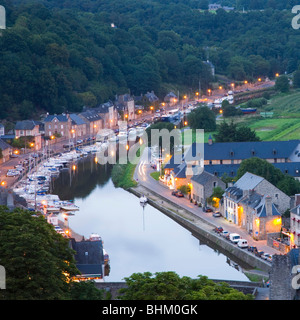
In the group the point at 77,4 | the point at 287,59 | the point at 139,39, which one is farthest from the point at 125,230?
the point at 77,4

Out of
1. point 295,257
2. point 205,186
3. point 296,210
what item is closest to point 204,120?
point 205,186

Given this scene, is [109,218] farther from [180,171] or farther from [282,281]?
[282,281]

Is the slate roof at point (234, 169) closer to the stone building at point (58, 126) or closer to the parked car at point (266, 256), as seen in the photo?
the parked car at point (266, 256)

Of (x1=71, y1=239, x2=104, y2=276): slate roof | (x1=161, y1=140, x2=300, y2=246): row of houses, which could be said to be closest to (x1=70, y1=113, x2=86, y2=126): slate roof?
(x1=161, y1=140, x2=300, y2=246): row of houses

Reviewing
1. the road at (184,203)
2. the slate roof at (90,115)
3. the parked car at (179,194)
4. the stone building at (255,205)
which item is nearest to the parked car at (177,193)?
the parked car at (179,194)

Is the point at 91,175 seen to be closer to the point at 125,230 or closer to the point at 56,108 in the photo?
the point at 125,230

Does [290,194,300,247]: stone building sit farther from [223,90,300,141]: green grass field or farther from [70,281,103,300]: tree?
[223,90,300,141]: green grass field
